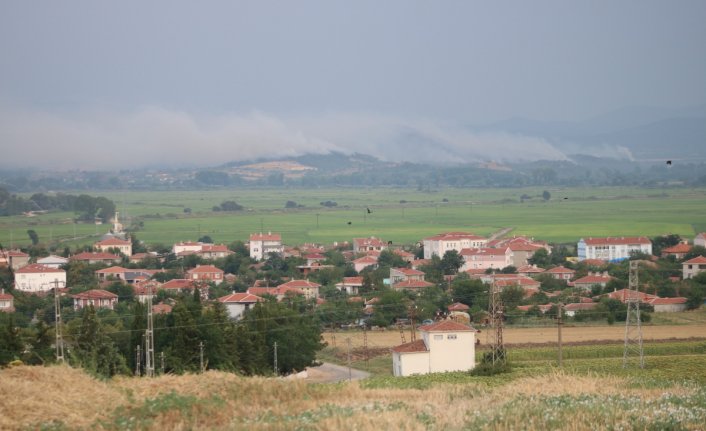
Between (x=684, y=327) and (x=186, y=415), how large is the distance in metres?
14.6

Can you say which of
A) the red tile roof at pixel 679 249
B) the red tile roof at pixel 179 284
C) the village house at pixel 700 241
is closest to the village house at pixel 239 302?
the red tile roof at pixel 179 284

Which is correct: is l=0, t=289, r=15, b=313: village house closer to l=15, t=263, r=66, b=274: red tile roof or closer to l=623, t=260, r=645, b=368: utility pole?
l=15, t=263, r=66, b=274: red tile roof

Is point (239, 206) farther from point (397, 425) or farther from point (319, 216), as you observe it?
point (397, 425)

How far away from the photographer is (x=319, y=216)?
194 ft

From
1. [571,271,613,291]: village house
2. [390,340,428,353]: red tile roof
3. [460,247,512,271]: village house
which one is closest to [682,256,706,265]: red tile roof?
[571,271,613,291]: village house

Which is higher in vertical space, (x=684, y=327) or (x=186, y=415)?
(x=186, y=415)

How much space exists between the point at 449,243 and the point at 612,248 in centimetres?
497

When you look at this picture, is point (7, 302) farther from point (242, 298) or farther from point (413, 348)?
point (413, 348)

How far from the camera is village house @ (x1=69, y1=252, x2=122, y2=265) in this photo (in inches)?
1323

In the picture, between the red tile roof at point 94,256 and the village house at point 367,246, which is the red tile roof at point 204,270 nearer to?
the red tile roof at point 94,256

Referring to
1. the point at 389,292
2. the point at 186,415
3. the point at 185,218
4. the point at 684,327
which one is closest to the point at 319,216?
the point at 185,218

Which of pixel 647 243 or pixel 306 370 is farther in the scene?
pixel 647 243

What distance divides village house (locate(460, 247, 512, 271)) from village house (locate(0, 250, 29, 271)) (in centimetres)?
1209

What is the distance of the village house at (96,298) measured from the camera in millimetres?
24469
